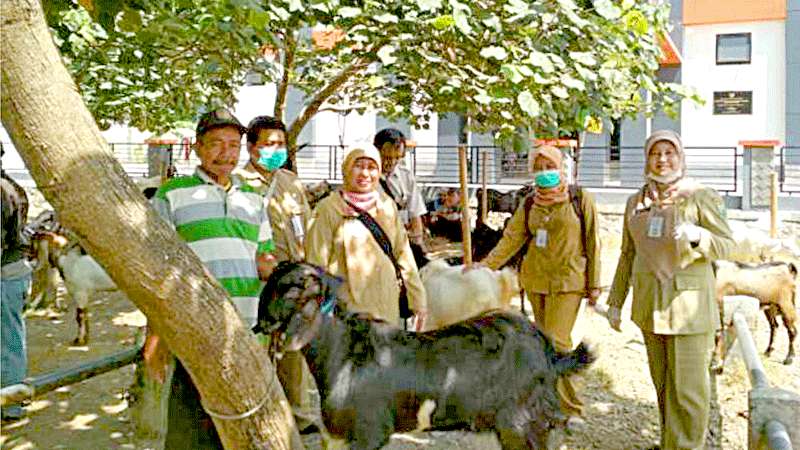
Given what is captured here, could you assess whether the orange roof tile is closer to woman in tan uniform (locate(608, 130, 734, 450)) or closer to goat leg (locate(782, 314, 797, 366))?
goat leg (locate(782, 314, 797, 366))

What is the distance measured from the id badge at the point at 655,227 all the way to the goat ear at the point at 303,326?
6.29 feet

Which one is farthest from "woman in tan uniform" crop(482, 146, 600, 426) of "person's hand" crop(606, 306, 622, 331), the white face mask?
the white face mask

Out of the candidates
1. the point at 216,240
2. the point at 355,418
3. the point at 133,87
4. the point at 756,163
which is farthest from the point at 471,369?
the point at 756,163

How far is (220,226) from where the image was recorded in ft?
10.3

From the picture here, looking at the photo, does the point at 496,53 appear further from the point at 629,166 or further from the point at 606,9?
the point at 629,166

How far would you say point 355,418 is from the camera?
3184mm

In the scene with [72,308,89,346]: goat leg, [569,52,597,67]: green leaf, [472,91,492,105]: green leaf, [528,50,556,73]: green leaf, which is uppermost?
[569,52,597,67]: green leaf

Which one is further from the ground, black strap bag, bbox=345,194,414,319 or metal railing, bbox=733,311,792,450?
black strap bag, bbox=345,194,414,319

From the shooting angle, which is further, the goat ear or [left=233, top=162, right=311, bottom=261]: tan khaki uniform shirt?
[left=233, top=162, right=311, bottom=261]: tan khaki uniform shirt

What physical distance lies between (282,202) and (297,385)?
1.09 meters

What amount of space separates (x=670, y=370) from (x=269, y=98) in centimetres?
1980

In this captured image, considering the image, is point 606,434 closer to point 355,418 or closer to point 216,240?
point 355,418

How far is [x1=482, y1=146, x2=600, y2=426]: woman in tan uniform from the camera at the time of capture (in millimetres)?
4566

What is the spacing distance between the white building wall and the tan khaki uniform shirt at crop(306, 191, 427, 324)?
691 inches
